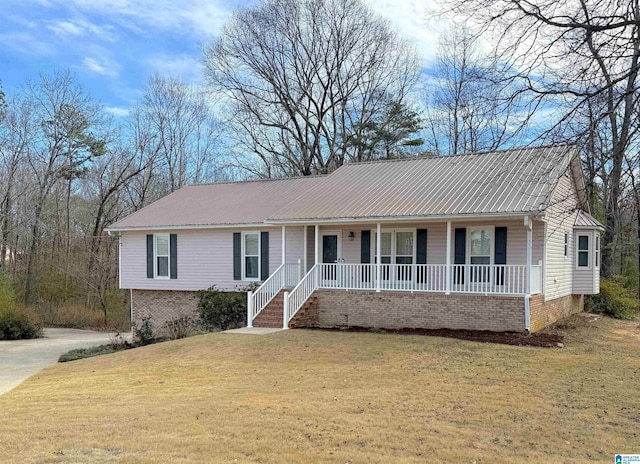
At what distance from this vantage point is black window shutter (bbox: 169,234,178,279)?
68.9 feet

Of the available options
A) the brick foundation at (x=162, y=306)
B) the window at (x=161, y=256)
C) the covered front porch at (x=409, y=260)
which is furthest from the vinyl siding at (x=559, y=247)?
the window at (x=161, y=256)

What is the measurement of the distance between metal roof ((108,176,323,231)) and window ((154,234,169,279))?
1.96 feet

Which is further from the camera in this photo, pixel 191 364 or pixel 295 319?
pixel 295 319

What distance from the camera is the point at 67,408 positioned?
27.9 feet

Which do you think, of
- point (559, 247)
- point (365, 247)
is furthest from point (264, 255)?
point (559, 247)

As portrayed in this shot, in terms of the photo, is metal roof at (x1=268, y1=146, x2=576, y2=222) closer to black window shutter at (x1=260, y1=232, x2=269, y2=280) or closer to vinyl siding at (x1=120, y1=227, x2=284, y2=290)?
black window shutter at (x1=260, y1=232, x2=269, y2=280)

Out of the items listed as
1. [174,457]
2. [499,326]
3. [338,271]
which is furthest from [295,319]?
[174,457]

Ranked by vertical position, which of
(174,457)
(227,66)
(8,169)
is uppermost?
(227,66)

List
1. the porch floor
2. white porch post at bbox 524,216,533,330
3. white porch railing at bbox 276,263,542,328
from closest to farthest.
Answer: white porch post at bbox 524,216,533,330 < white porch railing at bbox 276,263,542,328 < the porch floor

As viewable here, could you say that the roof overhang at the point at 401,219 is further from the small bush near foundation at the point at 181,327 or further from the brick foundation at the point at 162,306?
the brick foundation at the point at 162,306

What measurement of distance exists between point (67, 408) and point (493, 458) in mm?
6227

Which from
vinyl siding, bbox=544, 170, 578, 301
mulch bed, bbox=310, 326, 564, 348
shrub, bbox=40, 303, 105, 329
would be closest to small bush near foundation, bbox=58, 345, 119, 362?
mulch bed, bbox=310, 326, 564, 348

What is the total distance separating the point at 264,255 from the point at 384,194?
466cm

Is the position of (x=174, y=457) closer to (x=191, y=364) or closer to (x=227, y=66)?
(x=191, y=364)
